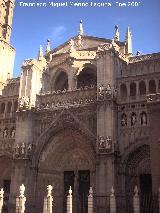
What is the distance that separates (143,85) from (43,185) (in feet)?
40.5

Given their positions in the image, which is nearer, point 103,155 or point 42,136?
point 103,155

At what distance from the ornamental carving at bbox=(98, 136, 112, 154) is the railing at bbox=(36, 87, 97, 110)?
3.87 m

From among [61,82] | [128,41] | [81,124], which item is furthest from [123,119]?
[61,82]

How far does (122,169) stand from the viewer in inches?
1048

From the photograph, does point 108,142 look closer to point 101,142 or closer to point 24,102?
point 101,142

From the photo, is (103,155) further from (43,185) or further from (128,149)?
(43,185)

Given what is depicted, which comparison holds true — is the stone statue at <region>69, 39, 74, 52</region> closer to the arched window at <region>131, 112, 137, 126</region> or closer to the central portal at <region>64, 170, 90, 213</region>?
the arched window at <region>131, 112, 137, 126</region>

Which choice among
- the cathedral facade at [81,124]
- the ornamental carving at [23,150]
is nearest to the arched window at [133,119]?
the cathedral facade at [81,124]

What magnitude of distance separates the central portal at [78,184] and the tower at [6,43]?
39.2 ft

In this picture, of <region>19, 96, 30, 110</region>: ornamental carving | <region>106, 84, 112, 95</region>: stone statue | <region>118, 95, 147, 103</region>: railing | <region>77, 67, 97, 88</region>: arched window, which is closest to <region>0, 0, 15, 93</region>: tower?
<region>19, 96, 30, 110</region>: ornamental carving

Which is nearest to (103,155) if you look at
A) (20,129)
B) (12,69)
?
(20,129)

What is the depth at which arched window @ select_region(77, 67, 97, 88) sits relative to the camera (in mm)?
33781

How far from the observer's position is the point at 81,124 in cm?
2923

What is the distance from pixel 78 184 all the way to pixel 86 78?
10684mm
